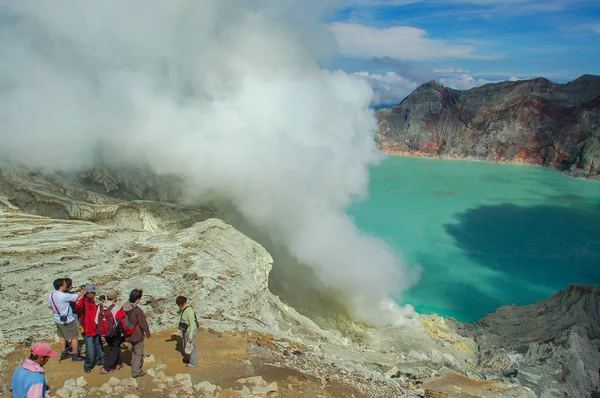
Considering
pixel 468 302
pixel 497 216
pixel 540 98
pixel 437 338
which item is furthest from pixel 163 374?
pixel 540 98

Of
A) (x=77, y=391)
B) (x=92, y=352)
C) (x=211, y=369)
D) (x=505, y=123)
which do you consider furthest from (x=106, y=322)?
(x=505, y=123)

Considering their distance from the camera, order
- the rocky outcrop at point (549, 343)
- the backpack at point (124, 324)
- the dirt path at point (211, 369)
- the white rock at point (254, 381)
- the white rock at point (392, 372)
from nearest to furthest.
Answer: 1. the backpack at point (124, 324)
2. the dirt path at point (211, 369)
3. the white rock at point (254, 381)
4. the white rock at point (392, 372)
5. the rocky outcrop at point (549, 343)

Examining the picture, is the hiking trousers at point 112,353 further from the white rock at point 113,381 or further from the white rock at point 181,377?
the white rock at point 181,377

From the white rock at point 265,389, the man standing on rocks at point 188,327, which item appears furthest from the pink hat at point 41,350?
the white rock at point 265,389

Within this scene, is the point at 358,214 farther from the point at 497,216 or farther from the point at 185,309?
the point at 185,309

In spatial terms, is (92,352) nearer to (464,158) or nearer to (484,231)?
(484,231)

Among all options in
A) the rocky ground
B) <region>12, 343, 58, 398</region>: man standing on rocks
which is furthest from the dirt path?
<region>12, 343, 58, 398</region>: man standing on rocks

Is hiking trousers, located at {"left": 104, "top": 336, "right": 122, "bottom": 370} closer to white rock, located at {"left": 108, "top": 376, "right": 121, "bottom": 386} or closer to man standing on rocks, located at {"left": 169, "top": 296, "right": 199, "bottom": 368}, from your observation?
white rock, located at {"left": 108, "top": 376, "right": 121, "bottom": 386}
